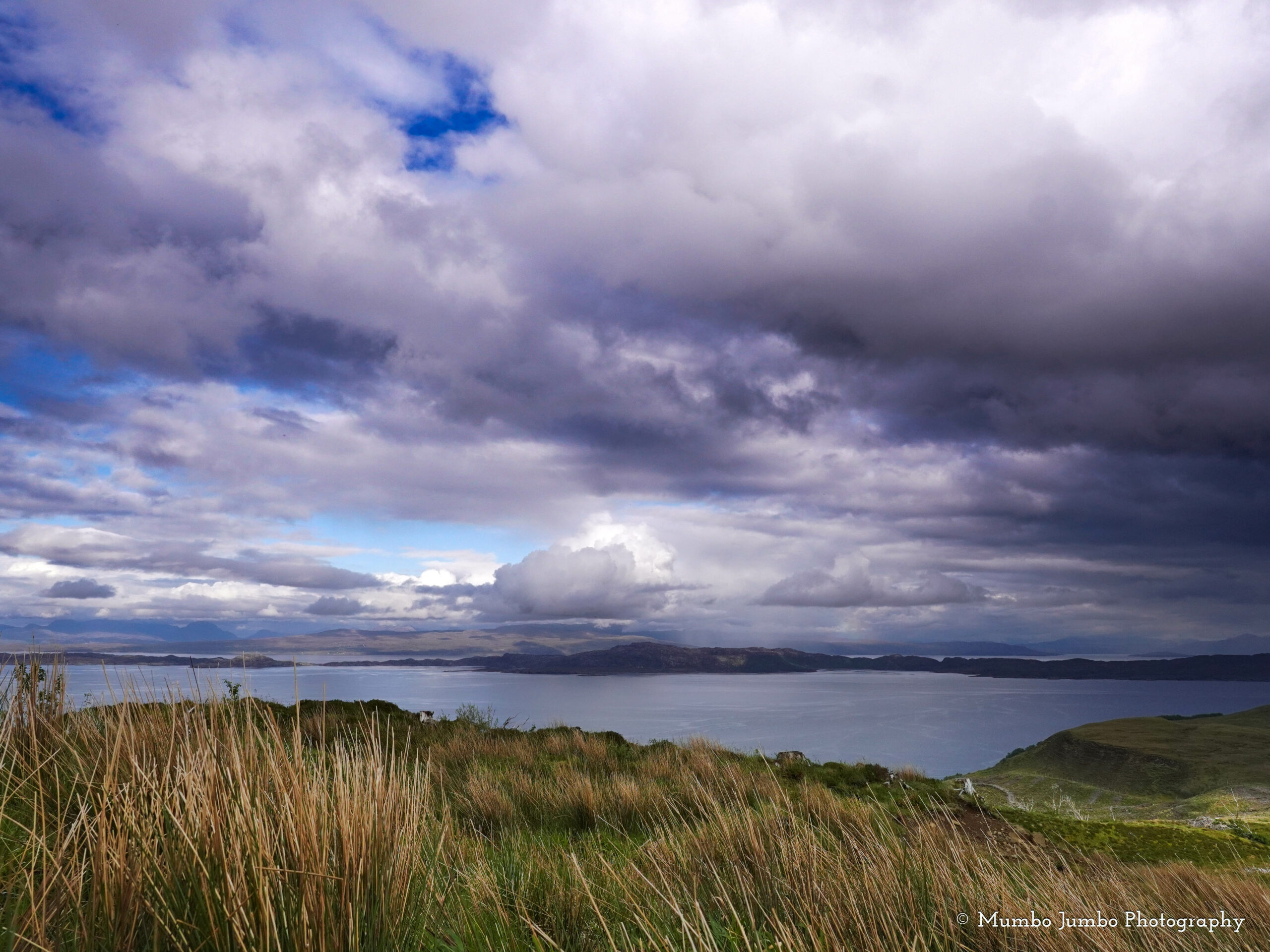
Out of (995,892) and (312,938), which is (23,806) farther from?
(995,892)

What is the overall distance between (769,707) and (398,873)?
118 meters

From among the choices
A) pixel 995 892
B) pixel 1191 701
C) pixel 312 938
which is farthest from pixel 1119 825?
pixel 1191 701

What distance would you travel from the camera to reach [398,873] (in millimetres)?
2463

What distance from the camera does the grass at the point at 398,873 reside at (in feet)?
6.53

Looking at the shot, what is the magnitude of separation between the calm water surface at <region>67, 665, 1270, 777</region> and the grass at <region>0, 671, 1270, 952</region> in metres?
0.46

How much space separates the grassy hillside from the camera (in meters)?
54.3

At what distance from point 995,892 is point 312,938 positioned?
2.61m

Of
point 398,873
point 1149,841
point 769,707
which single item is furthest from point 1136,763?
point 398,873

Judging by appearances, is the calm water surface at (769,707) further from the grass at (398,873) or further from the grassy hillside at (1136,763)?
the grassy hillside at (1136,763)

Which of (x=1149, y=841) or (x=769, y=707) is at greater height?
(x=1149, y=841)

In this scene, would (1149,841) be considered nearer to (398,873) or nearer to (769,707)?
(398,873)

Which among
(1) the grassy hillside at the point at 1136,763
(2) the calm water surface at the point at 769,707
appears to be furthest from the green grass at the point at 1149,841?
(1) the grassy hillside at the point at 1136,763

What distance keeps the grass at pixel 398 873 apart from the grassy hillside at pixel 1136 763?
5084cm

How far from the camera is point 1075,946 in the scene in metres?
2.52
